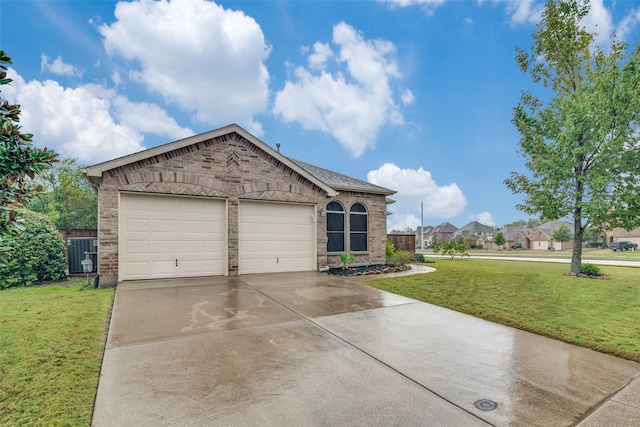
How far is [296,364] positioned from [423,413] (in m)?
1.42

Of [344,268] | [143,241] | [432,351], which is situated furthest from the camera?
[344,268]

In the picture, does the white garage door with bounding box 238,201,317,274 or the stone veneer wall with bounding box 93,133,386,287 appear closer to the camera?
the stone veneer wall with bounding box 93,133,386,287

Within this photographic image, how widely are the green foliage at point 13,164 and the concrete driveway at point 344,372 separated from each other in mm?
1759

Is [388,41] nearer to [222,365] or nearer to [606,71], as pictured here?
[606,71]

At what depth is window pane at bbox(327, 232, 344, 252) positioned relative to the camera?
41.8 feet

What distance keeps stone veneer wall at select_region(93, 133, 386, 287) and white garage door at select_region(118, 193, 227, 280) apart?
25 cm

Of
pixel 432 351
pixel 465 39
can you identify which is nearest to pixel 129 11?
pixel 432 351

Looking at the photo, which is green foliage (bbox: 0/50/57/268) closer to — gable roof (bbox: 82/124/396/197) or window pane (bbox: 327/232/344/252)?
gable roof (bbox: 82/124/396/197)

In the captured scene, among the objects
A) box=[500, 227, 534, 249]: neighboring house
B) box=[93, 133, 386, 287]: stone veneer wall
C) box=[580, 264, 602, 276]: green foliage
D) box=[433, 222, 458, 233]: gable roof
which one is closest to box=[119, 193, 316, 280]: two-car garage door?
box=[93, 133, 386, 287]: stone veneer wall

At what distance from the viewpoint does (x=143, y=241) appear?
8.58 meters

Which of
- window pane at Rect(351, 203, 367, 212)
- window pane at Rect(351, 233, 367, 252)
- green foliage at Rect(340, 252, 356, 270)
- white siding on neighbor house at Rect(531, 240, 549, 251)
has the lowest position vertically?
white siding on neighbor house at Rect(531, 240, 549, 251)

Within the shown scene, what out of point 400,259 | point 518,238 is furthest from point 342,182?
point 518,238

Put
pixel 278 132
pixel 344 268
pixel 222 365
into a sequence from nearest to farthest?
1. pixel 222 365
2. pixel 344 268
3. pixel 278 132

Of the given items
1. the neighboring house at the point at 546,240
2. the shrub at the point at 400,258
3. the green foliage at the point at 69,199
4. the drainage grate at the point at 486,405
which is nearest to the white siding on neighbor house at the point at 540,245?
the neighboring house at the point at 546,240
